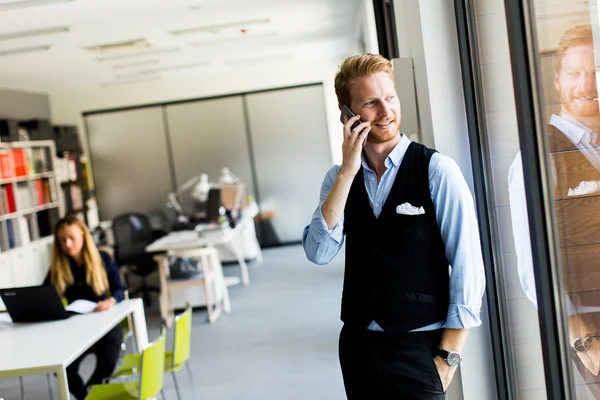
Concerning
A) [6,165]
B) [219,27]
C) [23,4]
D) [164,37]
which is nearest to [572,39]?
[23,4]

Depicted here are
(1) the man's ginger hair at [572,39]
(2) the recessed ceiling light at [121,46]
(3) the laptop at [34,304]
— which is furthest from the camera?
(2) the recessed ceiling light at [121,46]

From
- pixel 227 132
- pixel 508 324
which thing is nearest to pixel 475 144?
pixel 508 324

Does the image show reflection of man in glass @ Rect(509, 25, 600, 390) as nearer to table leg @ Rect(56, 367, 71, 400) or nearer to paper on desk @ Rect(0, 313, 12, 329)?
table leg @ Rect(56, 367, 71, 400)

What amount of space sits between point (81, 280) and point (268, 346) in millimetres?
1813

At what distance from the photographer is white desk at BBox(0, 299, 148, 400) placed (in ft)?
10.1

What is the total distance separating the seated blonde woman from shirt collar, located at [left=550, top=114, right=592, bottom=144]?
320cm

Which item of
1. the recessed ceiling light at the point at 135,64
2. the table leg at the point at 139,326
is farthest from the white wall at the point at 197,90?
the table leg at the point at 139,326

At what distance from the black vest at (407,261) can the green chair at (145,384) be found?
156 cm

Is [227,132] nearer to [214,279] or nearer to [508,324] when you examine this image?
[214,279]

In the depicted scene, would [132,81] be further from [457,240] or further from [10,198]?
[457,240]

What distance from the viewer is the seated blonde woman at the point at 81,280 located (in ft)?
14.0

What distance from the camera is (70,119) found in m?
11.5

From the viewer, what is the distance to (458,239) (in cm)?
184

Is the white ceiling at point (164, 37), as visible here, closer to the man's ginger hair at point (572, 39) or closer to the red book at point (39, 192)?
the red book at point (39, 192)
